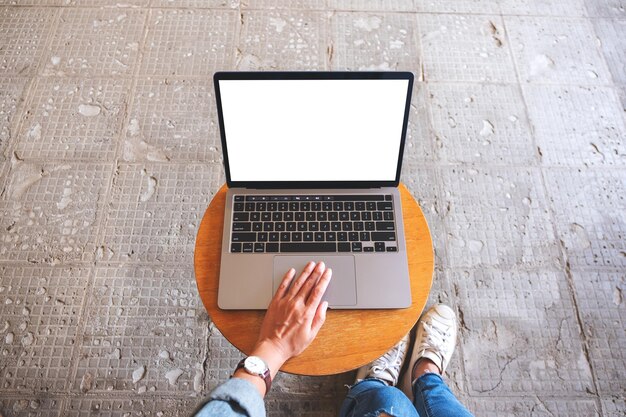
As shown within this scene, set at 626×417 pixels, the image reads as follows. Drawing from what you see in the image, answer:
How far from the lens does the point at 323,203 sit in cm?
124

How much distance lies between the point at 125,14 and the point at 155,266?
4.43 feet

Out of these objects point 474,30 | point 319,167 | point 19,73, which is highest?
point 319,167

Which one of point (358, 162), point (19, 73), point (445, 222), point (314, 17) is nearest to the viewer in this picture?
point (358, 162)

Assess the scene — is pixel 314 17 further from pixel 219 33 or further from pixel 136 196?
pixel 136 196

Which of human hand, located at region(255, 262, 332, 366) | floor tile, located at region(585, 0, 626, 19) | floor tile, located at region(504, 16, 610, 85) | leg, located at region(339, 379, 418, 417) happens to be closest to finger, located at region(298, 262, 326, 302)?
human hand, located at region(255, 262, 332, 366)

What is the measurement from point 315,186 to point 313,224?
0.10 m

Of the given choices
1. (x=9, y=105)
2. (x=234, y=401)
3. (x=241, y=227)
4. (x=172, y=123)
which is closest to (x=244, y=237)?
(x=241, y=227)

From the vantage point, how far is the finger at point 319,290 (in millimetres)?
1139

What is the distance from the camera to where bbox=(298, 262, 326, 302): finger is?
3.77 feet

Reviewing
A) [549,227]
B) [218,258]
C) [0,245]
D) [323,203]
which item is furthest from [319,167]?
[0,245]

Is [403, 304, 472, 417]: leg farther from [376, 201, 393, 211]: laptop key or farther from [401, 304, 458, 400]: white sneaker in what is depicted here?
[376, 201, 393, 211]: laptop key

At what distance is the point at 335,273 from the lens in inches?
46.7

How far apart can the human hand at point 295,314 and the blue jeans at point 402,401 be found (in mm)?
275

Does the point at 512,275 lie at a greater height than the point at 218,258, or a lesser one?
lesser
